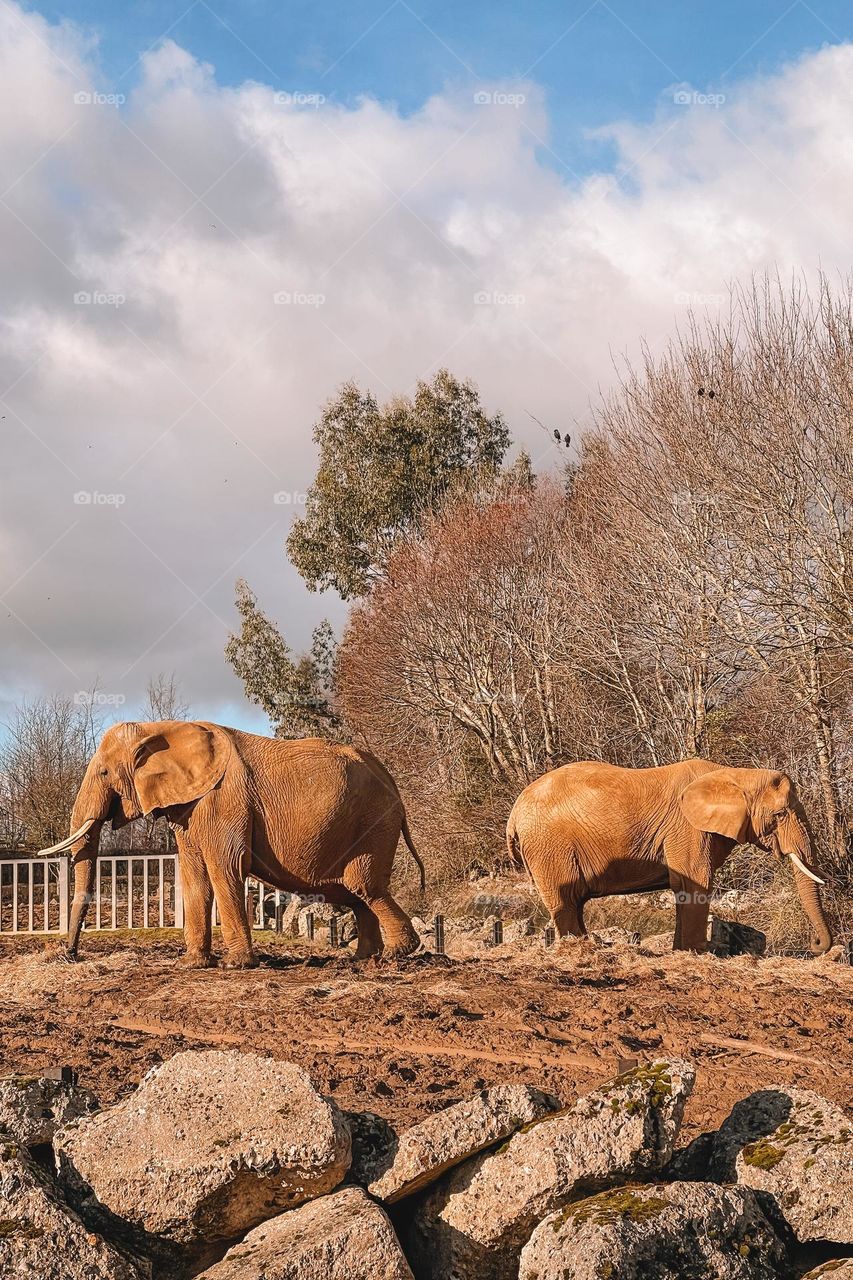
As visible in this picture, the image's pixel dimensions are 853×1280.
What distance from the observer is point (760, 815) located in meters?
15.1

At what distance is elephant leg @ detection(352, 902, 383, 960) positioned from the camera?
1502 cm

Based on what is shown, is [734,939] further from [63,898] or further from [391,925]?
[63,898]

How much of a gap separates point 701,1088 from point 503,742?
24916 mm

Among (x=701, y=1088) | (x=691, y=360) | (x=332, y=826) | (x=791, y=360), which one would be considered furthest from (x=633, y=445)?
(x=701, y=1088)

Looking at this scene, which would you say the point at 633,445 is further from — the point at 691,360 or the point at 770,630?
the point at 770,630

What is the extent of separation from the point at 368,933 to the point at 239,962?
5.76 feet

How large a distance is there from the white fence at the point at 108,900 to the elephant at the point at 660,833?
618cm

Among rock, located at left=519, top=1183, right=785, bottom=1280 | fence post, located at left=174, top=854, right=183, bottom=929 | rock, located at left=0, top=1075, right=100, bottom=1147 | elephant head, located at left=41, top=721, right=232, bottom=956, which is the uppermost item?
elephant head, located at left=41, top=721, right=232, bottom=956

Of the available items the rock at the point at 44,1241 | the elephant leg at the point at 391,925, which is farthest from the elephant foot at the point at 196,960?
the rock at the point at 44,1241

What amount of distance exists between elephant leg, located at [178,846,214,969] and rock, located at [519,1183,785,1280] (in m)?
9.63

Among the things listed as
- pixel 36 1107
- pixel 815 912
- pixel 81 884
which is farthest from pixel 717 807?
pixel 36 1107

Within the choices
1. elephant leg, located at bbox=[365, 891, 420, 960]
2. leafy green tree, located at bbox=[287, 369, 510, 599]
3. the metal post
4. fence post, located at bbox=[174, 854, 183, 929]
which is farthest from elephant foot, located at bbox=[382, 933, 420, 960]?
leafy green tree, located at bbox=[287, 369, 510, 599]

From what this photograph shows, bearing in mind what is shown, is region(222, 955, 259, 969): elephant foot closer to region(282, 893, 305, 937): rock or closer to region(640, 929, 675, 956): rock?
region(640, 929, 675, 956): rock

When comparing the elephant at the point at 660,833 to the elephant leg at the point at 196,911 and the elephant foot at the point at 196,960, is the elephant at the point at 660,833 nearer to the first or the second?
the elephant leg at the point at 196,911
